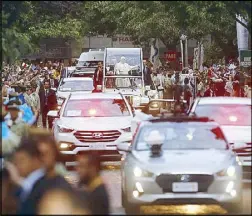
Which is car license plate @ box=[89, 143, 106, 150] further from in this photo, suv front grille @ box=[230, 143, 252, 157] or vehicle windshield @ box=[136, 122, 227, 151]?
vehicle windshield @ box=[136, 122, 227, 151]

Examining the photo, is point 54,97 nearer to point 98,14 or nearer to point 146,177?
point 146,177

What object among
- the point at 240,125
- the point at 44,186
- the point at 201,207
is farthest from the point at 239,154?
the point at 44,186

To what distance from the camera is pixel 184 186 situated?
15508 mm

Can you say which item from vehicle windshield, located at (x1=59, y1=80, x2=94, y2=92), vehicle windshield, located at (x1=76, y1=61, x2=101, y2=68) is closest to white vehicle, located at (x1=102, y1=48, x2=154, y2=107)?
vehicle windshield, located at (x1=59, y1=80, x2=94, y2=92)

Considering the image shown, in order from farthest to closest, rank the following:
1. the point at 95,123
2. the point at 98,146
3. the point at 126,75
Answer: the point at 126,75 < the point at 95,123 < the point at 98,146

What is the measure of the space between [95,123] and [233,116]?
383 cm

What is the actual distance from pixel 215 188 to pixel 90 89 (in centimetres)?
2585

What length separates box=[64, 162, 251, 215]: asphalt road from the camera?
1664cm

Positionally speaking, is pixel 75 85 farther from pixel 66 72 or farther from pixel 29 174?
pixel 29 174

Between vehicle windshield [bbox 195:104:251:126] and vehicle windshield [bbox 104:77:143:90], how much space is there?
17.9m

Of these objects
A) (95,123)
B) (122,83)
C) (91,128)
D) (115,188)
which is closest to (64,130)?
(91,128)

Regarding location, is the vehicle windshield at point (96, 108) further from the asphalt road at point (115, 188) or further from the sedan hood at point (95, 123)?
the asphalt road at point (115, 188)

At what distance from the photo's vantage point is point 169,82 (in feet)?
143

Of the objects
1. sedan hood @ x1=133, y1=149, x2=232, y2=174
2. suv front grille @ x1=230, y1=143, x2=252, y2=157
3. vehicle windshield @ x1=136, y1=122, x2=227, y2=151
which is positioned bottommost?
suv front grille @ x1=230, y1=143, x2=252, y2=157
